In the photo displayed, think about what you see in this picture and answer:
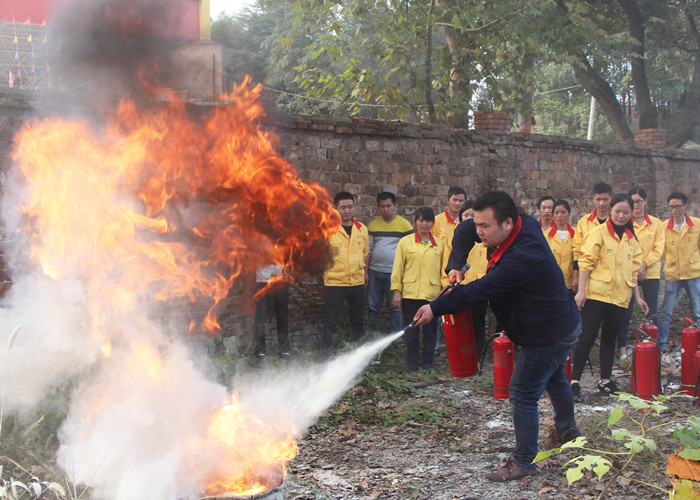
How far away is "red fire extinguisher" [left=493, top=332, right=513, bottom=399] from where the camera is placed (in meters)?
6.50

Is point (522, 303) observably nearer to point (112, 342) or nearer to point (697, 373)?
point (697, 373)

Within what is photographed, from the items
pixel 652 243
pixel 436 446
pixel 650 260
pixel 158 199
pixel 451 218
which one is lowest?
pixel 436 446

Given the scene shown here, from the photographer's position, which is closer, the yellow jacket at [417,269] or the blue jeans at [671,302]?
the yellow jacket at [417,269]

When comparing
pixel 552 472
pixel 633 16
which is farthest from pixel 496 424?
pixel 633 16

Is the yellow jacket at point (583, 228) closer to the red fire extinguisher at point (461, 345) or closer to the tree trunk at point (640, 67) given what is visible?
the red fire extinguisher at point (461, 345)

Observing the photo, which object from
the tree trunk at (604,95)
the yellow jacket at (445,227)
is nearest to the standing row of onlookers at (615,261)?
the yellow jacket at (445,227)

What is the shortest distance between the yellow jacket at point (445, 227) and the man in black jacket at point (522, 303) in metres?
3.72

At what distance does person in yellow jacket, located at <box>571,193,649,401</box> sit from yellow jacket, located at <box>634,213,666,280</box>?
1.86 m

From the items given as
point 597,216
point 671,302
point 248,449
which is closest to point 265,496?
point 248,449

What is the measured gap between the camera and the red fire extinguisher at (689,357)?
6723 mm

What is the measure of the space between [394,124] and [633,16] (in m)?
10.6

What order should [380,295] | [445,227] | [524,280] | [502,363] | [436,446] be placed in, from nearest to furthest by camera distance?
[524,280] → [436,446] → [502,363] → [445,227] → [380,295]

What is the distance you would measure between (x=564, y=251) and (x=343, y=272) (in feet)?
9.49

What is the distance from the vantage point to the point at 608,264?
6.74 meters
